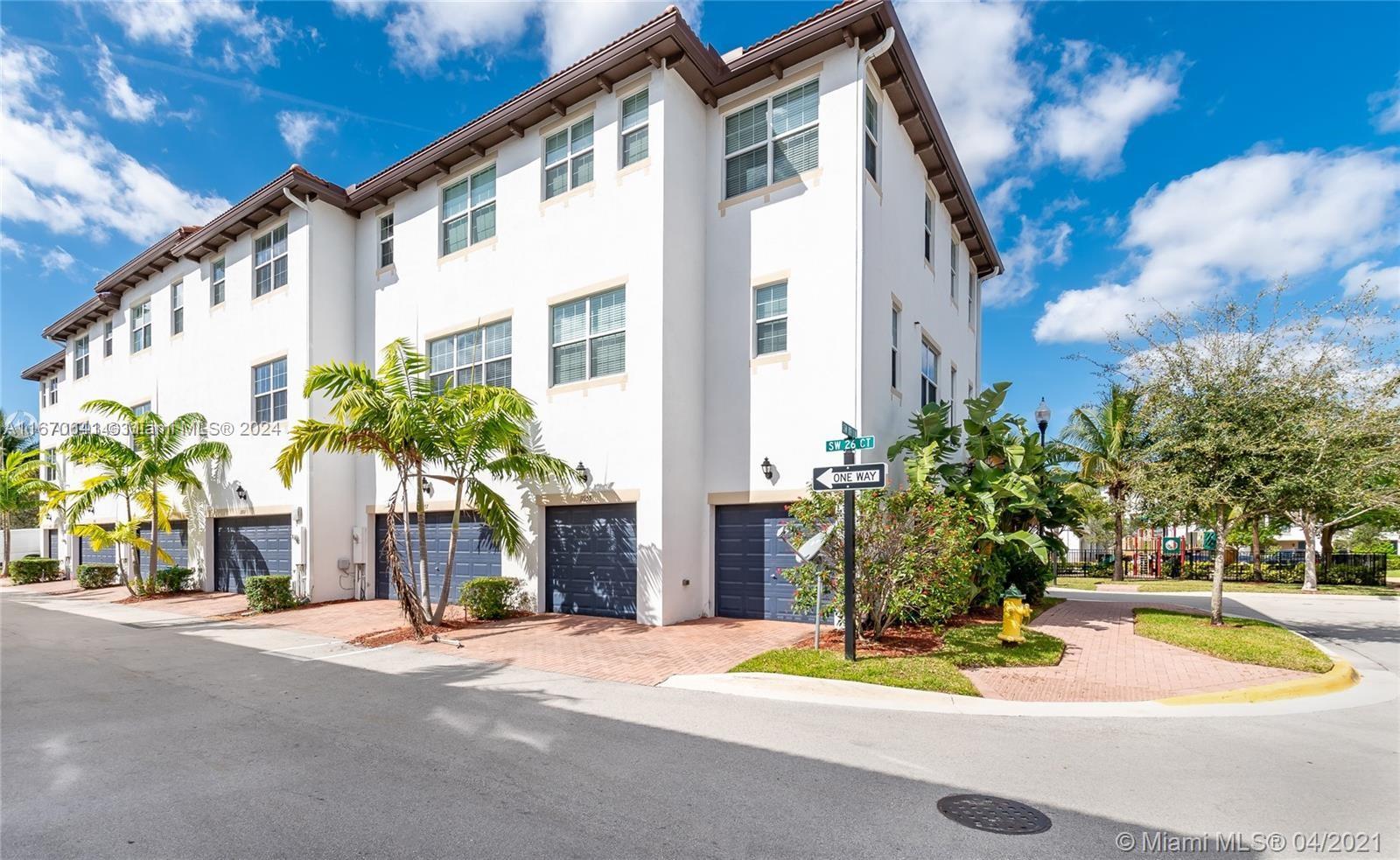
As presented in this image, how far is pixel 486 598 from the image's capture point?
13.3 meters

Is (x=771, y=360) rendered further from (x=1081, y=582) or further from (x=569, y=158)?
(x=1081, y=582)

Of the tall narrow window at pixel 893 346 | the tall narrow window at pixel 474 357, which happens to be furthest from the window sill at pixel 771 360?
the tall narrow window at pixel 474 357

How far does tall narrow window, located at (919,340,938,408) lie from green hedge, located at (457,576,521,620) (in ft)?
31.9

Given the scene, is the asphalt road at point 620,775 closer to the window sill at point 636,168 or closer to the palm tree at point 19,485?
the window sill at point 636,168

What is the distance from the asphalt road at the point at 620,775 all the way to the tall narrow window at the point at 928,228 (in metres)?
12.0

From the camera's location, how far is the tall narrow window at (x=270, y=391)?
18359 mm

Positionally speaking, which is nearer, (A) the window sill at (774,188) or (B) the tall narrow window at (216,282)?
(A) the window sill at (774,188)

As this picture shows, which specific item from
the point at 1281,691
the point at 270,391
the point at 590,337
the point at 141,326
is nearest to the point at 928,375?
the point at 590,337

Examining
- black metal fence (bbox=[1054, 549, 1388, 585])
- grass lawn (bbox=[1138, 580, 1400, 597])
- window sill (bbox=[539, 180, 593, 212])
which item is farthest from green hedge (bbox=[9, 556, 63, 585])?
grass lawn (bbox=[1138, 580, 1400, 597])

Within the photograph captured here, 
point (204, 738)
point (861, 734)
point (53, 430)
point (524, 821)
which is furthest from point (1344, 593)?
point (53, 430)

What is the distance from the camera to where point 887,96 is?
551 inches

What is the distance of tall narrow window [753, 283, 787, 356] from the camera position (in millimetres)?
12992

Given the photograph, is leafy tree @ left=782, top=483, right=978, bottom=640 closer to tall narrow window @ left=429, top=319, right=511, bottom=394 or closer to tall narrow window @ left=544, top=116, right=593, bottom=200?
tall narrow window @ left=429, top=319, right=511, bottom=394

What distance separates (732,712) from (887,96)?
40.3 ft
